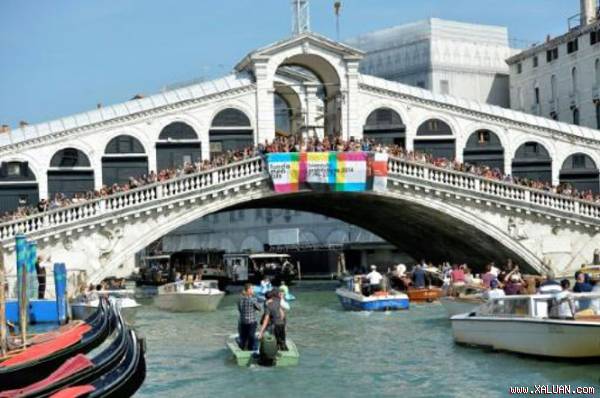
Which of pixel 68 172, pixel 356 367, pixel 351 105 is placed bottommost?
pixel 356 367

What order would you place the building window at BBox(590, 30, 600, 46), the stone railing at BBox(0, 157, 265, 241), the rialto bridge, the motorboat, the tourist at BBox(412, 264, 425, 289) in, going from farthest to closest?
the building window at BBox(590, 30, 600, 46) < the tourist at BBox(412, 264, 425, 289) < the rialto bridge < the stone railing at BBox(0, 157, 265, 241) < the motorboat

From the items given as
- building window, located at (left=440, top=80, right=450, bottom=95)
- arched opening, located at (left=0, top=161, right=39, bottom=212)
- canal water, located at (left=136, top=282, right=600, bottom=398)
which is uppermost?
building window, located at (left=440, top=80, right=450, bottom=95)

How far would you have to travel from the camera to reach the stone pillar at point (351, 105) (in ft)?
118

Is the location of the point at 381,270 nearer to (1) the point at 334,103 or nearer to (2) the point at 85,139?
(1) the point at 334,103

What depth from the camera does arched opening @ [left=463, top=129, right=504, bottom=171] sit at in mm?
37812

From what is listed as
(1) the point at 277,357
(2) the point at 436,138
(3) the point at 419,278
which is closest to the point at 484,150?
(2) the point at 436,138

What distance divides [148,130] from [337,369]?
1834 cm

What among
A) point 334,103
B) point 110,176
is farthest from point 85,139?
point 334,103

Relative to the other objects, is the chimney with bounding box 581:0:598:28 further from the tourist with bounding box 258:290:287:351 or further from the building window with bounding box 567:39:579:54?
the tourist with bounding box 258:290:287:351

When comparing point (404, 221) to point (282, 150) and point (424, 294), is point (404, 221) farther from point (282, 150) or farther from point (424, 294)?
point (424, 294)

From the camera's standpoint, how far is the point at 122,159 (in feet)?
114

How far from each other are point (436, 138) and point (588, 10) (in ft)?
40.5

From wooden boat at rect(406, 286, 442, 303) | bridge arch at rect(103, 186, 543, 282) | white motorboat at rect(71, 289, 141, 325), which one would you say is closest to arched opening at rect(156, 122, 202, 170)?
bridge arch at rect(103, 186, 543, 282)

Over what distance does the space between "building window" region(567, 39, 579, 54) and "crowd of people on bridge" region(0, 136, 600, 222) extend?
33.9 ft
